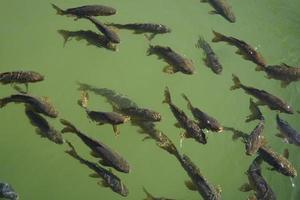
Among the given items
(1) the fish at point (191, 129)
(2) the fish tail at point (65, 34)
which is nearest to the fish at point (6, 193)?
(1) the fish at point (191, 129)

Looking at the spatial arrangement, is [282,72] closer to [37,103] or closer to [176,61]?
[176,61]

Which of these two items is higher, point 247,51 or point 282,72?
point 247,51

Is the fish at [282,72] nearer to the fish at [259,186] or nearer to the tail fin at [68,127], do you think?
the fish at [259,186]

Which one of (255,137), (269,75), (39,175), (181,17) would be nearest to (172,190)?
(255,137)

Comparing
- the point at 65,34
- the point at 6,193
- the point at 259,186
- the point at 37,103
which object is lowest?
the point at 259,186

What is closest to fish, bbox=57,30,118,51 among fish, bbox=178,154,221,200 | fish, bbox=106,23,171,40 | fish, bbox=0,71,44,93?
fish, bbox=106,23,171,40

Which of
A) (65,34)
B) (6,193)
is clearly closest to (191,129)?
(6,193)
